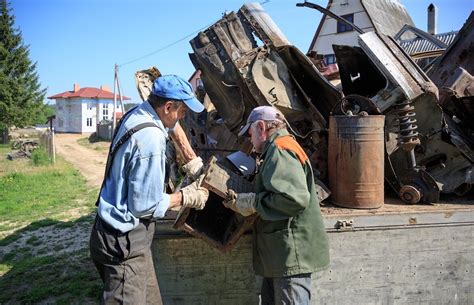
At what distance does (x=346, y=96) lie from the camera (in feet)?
11.0

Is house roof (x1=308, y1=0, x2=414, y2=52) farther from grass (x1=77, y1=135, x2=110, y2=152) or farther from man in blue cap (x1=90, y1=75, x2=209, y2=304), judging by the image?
man in blue cap (x1=90, y1=75, x2=209, y2=304)

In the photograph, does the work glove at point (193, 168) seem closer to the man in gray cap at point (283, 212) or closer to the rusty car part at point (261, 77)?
the man in gray cap at point (283, 212)

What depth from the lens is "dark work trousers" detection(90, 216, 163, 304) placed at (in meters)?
2.34

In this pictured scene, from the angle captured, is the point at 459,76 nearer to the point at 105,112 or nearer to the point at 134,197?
the point at 134,197

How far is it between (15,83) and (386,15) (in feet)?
92.8

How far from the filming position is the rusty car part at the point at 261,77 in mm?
3432

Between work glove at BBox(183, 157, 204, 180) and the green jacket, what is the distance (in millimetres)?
599

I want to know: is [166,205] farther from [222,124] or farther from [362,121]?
[222,124]

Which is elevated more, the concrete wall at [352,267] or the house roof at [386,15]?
the house roof at [386,15]

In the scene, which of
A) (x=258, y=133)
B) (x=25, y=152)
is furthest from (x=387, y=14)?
(x=258, y=133)

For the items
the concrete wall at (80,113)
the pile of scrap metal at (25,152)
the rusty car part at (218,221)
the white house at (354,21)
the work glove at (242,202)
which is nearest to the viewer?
the work glove at (242,202)

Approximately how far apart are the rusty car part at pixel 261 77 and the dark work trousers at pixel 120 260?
1550 millimetres

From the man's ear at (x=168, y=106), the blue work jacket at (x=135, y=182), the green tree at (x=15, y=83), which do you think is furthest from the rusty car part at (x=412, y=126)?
the green tree at (x=15, y=83)

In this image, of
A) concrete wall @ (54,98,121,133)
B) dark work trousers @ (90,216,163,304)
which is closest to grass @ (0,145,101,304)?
dark work trousers @ (90,216,163,304)
